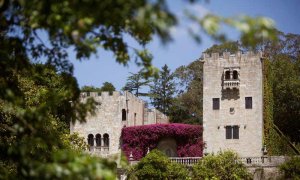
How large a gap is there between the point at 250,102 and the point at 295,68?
12475 millimetres

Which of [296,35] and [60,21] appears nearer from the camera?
[60,21]

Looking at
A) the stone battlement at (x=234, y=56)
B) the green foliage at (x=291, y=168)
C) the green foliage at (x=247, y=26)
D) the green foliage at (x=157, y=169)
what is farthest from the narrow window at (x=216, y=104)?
the green foliage at (x=247, y=26)

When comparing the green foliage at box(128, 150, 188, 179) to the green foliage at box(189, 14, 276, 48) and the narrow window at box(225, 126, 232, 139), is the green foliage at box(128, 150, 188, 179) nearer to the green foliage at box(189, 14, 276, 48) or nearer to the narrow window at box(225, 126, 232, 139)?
the narrow window at box(225, 126, 232, 139)

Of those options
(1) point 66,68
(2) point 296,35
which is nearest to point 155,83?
(2) point 296,35

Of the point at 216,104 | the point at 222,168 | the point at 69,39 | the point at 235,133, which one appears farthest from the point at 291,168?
the point at 69,39

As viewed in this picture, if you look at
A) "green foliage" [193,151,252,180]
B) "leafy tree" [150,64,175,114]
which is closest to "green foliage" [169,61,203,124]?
"leafy tree" [150,64,175,114]

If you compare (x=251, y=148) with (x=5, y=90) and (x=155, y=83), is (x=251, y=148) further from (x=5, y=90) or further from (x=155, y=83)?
(x=5, y=90)

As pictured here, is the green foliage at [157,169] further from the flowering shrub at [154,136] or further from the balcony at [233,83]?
the balcony at [233,83]

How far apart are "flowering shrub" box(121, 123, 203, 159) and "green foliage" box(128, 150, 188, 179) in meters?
7.45

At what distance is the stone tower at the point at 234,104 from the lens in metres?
37.2

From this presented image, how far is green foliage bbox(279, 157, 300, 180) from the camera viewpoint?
1253 inches

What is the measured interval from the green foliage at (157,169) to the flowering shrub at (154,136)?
7.45 metres

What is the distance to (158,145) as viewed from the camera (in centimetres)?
4284

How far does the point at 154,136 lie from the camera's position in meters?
42.3
